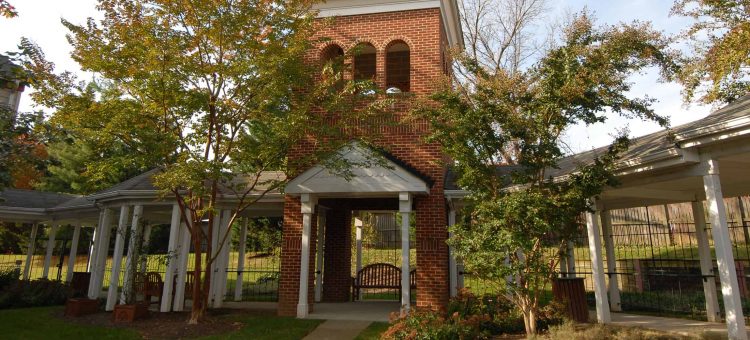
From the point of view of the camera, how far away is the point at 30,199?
690 inches

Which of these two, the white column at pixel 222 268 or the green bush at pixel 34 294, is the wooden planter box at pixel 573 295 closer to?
the white column at pixel 222 268

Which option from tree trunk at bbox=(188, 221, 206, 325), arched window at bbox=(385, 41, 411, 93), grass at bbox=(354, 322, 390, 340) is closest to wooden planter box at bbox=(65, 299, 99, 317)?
tree trunk at bbox=(188, 221, 206, 325)

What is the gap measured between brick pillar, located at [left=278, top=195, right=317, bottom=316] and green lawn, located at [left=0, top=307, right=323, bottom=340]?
20.6 inches

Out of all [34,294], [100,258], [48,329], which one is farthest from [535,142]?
[34,294]

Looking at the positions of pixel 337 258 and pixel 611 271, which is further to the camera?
pixel 337 258

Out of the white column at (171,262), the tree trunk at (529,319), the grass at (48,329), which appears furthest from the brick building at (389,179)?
the grass at (48,329)

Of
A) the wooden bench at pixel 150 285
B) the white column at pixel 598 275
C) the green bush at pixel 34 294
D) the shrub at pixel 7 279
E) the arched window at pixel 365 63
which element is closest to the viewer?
the white column at pixel 598 275

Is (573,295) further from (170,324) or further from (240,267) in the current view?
(240,267)

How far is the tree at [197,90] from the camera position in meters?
8.98

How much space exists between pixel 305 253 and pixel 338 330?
226 cm

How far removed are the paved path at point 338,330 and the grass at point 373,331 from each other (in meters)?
0.12

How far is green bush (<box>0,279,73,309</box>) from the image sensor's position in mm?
12281

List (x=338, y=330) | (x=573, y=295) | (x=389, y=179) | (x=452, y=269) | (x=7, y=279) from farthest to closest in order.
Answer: (x=7, y=279), (x=452, y=269), (x=389, y=179), (x=573, y=295), (x=338, y=330)

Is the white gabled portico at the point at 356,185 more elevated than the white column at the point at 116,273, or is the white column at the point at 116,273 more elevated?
the white gabled portico at the point at 356,185
